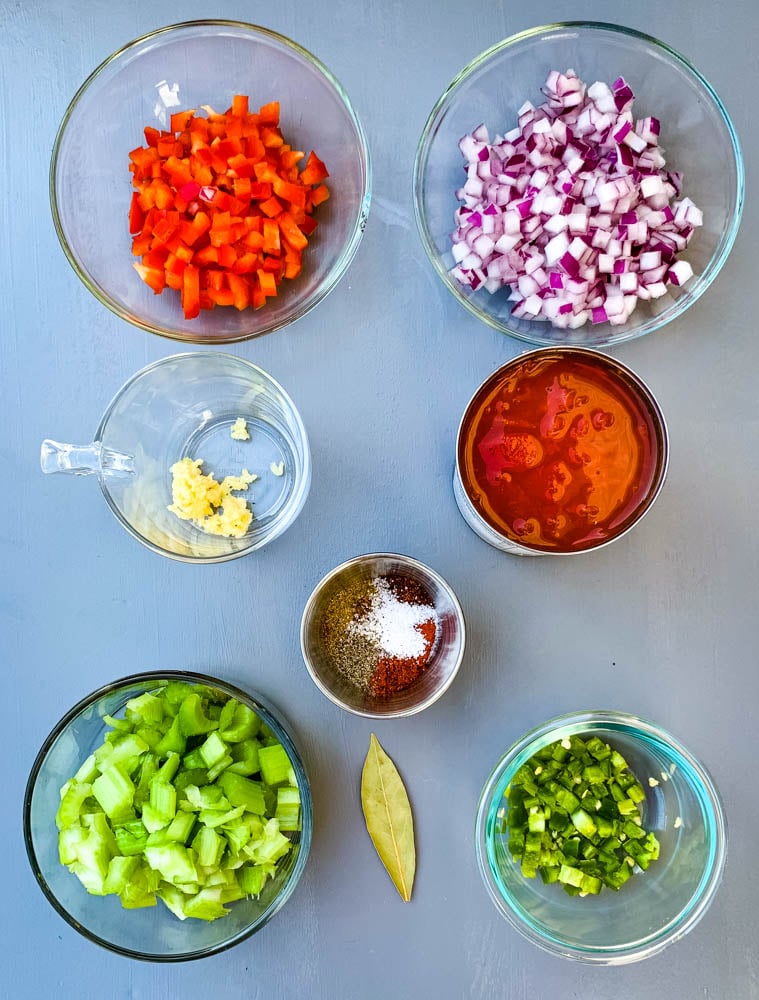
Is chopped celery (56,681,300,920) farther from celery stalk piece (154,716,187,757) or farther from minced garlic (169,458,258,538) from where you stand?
minced garlic (169,458,258,538)

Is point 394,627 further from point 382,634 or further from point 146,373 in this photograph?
point 146,373

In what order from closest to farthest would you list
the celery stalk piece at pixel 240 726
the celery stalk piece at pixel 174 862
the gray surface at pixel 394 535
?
1. the celery stalk piece at pixel 174 862
2. the celery stalk piece at pixel 240 726
3. the gray surface at pixel 394 535

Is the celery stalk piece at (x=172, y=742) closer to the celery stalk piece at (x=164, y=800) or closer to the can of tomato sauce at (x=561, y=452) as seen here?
the celery stalk piece at (x=164, y=800)

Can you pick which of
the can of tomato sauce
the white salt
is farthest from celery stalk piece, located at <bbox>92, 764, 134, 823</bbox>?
the can of tomato sauce

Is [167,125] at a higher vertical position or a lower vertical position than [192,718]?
higher

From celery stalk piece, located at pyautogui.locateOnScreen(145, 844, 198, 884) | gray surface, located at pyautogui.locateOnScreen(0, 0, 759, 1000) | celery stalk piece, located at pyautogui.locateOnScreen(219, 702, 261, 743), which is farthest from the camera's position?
gray surface, located at pyautogui.locateOnScreen(0, 0, 759, 1000)

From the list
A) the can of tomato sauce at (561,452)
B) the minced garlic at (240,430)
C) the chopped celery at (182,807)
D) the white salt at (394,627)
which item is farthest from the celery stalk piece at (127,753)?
the can of tomato sauce at (561,452)

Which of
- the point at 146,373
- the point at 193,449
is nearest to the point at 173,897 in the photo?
the point at 193,449
